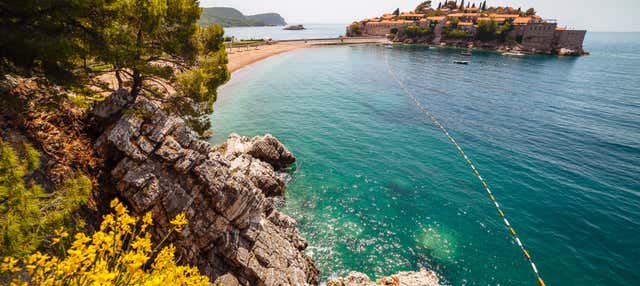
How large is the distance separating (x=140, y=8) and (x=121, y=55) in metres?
2.78

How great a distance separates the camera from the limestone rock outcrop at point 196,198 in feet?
41.4

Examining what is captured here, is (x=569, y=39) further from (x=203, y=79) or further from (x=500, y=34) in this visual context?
(x=203, y=79)

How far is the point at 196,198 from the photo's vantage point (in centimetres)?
1405

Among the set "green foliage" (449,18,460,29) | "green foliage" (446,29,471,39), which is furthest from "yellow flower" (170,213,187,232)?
"green foliage" (449,18,460,29)

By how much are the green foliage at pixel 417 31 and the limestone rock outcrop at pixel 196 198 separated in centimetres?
18855

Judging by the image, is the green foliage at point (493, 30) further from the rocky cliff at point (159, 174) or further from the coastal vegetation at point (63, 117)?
the coastal vegetation at point (63, 117)

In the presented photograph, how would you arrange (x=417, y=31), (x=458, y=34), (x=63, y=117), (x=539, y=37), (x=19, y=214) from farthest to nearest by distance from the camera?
(x=417, y=31), (x=458, y=34), (x=539, y=37), (x=63, y=117), (x=19, y=214)

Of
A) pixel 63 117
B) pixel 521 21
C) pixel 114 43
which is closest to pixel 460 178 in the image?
pixel 114 43

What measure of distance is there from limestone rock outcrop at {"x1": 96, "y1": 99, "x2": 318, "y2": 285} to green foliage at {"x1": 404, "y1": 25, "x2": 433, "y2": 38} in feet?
619

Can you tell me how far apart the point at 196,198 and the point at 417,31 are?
192093 mm

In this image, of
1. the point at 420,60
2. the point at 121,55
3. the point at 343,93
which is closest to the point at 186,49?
the point at 121,55

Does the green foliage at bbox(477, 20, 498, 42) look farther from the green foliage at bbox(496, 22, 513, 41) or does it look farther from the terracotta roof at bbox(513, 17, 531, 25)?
the terracotta roof at bbox(513, 17, 531, 25)

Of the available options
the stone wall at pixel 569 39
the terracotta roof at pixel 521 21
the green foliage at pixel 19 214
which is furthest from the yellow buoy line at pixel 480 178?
the terracotta roof at pixel 521 21

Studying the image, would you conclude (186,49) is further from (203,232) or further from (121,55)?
(203,232)
